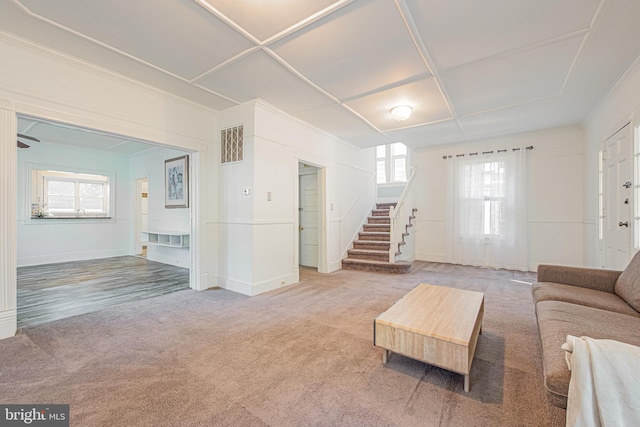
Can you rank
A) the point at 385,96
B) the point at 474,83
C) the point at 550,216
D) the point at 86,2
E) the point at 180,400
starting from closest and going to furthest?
the point at 180,400 < the point at 86,2 < the point at 474,83 < the point at 385,96 < the point at 550,216

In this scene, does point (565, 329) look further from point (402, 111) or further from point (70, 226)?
point (70, 226)

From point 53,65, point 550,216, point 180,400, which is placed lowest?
point 180,400

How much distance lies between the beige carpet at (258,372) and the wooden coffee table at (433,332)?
0.21 m

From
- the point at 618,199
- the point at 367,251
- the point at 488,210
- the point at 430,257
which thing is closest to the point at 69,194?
the point at 367,251

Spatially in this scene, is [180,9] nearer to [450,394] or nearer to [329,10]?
[329,10]

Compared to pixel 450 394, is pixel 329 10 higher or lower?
higher

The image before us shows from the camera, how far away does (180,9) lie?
2.13 metres

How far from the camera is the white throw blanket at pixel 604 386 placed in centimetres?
110

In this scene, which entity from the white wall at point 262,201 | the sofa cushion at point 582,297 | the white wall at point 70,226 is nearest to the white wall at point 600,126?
the sofa cushion at point 582,297

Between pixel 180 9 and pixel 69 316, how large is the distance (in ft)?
11.0

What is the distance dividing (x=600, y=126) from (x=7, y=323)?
298 inches

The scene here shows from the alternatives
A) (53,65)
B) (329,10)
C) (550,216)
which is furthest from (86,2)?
(550,216)

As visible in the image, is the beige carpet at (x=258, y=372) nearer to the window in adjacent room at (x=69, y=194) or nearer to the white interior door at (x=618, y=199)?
the white interior door at (x=618, y=199)

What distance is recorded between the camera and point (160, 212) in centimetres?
655
